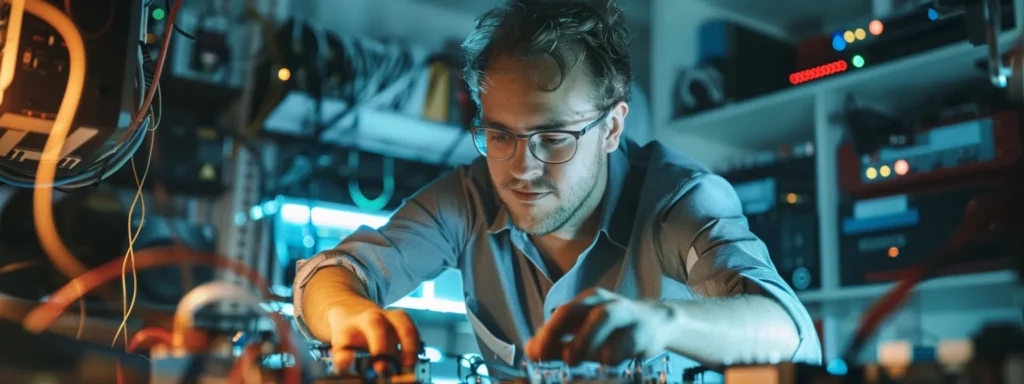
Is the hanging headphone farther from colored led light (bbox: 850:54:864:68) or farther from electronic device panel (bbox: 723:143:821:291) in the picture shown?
colored led light (bbox: 850:54:864:68)

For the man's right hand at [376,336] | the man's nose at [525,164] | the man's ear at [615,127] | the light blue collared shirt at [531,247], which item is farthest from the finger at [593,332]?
the man's ear at [615,127]

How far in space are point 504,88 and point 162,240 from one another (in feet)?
3.35

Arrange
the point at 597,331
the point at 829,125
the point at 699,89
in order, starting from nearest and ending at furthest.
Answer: the point at 597,331 → the point at 829,125 → the point at 699,89

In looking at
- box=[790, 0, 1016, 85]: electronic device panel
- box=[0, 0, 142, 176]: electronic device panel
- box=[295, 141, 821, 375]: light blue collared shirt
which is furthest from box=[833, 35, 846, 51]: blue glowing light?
box=[0, 0, 142, 176]: electronic device panel

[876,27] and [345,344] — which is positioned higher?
[876,27]

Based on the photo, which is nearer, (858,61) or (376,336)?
(376,336)

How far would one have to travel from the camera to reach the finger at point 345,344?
908 mm

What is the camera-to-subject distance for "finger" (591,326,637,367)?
830 mm

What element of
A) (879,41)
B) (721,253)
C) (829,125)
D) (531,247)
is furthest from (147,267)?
(879,41)

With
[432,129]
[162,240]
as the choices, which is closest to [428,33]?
[432,129]

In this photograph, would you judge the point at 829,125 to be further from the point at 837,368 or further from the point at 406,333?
the point at 837,368

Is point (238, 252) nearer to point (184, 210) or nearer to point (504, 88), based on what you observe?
point (184, 210)

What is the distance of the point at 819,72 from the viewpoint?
87.7 inches

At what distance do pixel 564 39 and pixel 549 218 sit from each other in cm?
28
